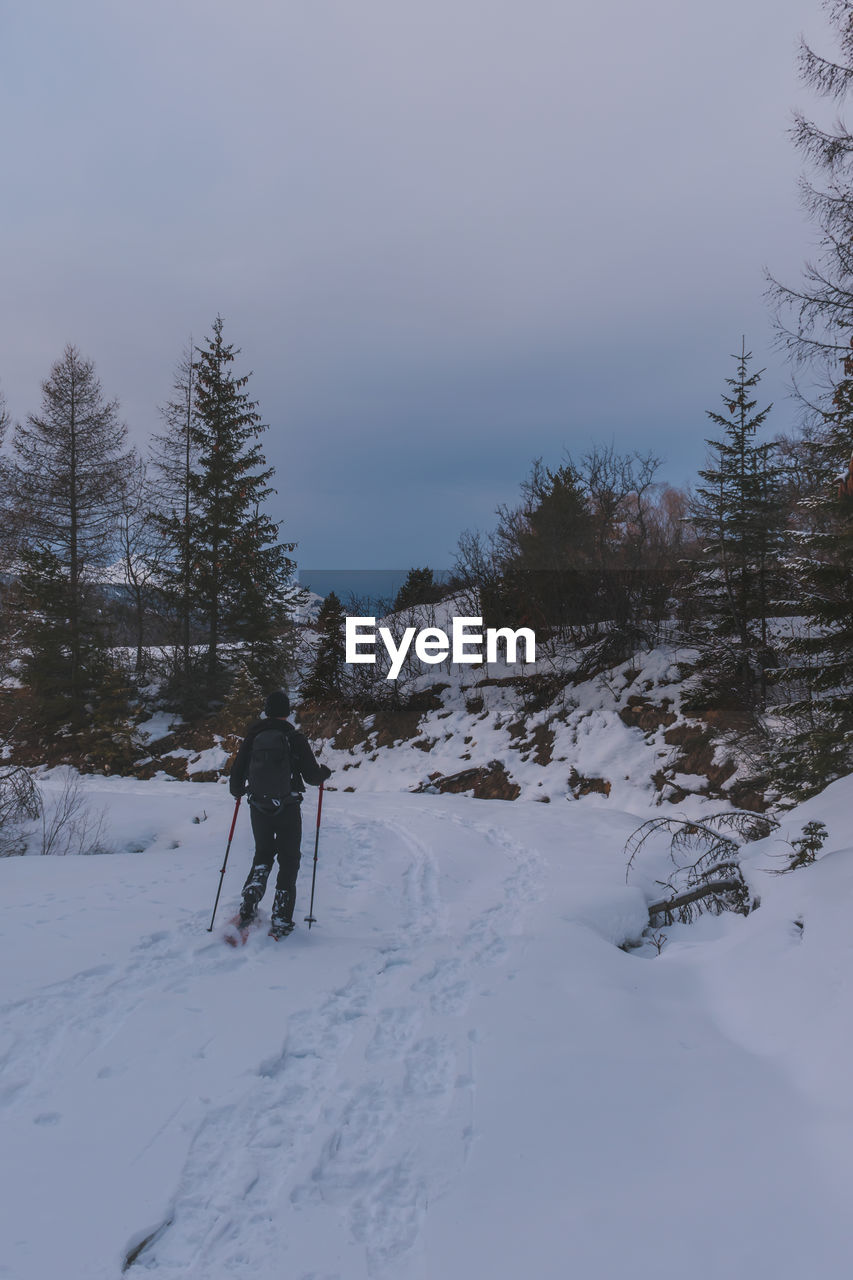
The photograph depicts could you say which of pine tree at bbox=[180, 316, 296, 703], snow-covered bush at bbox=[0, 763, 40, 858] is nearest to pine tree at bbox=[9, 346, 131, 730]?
pine tree at bbox=[180, 316, 296, 703]

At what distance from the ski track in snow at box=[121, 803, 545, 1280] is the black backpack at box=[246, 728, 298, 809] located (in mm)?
1345

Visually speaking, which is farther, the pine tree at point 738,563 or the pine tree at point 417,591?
the pine tree at point 417,591

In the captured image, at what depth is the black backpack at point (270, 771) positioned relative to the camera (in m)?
5.98

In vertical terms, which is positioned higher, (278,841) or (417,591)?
(417,591)

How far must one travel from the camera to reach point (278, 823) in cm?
603

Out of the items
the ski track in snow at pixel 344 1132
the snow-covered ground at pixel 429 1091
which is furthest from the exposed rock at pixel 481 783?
the ski track in snow at pixel 344 1132

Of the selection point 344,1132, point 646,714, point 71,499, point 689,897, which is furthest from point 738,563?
point 71,499

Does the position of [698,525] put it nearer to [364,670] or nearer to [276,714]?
[276,714]

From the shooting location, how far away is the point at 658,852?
9008mm

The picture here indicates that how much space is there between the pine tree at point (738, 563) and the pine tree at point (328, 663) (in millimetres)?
A: 12412

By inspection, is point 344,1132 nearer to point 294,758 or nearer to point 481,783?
point 294,758

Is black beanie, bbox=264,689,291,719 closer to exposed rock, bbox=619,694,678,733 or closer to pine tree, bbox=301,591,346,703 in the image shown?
exposed rock, bbox=619,694,678,733

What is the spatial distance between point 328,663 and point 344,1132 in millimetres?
19647

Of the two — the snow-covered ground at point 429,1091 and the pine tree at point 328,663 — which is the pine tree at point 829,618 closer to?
the snow-covered ground at point 429,1091
